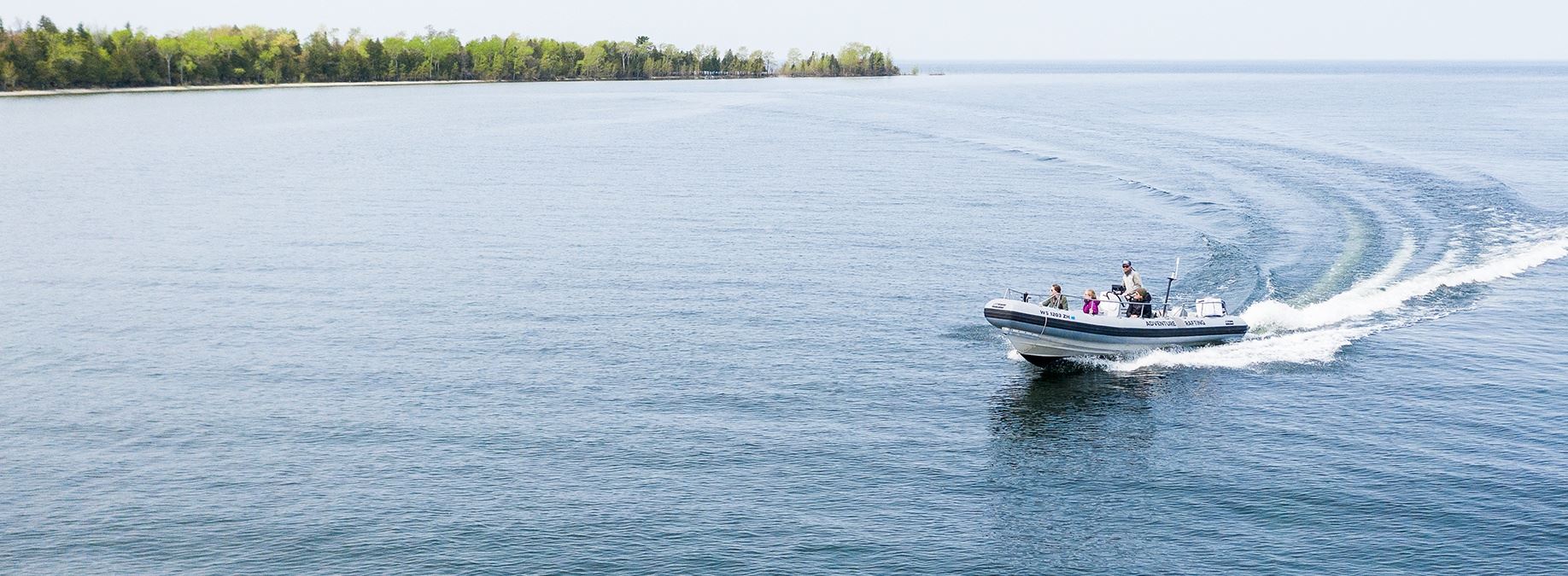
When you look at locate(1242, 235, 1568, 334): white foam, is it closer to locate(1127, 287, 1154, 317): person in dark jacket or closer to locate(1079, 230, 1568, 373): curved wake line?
locate(1079, 230, 1568, 373): curved wake line

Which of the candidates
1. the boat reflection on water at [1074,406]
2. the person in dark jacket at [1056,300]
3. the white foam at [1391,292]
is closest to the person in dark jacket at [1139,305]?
the boat reflection on water at [1074,406]

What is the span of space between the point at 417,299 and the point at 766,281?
16.2 meters

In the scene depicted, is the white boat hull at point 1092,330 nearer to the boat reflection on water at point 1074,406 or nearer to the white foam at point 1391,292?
the boat reflection on water at point 1074,406

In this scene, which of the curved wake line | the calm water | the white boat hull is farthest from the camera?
the curved wake line

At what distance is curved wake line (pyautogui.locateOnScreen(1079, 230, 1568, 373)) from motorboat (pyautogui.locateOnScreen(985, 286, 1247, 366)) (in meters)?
0.59

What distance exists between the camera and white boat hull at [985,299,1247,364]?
1937 inches

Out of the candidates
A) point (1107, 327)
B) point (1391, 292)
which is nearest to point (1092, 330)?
point (1107, 327)

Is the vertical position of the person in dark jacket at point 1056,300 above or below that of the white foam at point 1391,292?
above

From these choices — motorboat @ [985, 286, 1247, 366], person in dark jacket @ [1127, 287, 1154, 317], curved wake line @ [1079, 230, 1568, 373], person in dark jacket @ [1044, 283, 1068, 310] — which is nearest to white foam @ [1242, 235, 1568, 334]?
curved wake line @ [1079, 230, 1568, 373]

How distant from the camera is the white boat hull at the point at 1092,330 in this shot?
161ft

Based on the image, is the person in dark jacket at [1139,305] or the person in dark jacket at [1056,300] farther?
the person in dark jacket at [1139,305]

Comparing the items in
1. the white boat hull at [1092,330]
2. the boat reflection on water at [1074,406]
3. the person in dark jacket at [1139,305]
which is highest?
the person in dark jacket at [1139,305]

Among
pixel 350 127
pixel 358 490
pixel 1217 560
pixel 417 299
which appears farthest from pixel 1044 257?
pixel 350 127

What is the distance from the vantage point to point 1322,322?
54.9 metres
